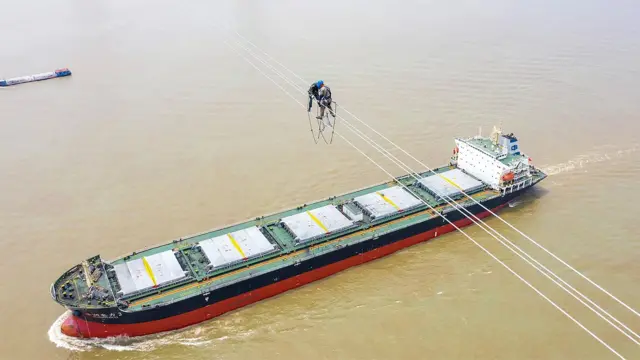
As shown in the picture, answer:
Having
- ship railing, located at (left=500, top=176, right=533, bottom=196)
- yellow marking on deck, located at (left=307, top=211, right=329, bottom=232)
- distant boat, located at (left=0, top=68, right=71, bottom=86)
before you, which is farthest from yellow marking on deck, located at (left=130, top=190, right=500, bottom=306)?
distant boat, located at (left=0, top=68, right=71, bottom=86)

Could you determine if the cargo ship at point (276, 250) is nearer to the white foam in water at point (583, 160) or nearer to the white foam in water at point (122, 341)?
the white foam in water at point (122, 341)

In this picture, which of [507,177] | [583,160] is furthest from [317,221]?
[583,160]

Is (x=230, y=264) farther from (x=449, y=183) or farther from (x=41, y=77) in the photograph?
(x=41, y=77)

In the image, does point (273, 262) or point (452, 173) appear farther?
point (452, 173)

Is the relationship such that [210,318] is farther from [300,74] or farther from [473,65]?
[473,65]

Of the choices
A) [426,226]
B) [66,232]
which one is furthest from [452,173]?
[66,232]

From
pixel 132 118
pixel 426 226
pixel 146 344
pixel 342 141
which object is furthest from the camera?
pixel 132 118

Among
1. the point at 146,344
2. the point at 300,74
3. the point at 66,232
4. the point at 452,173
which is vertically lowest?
the point at 146,344
